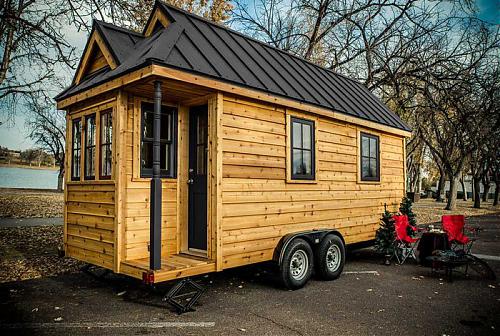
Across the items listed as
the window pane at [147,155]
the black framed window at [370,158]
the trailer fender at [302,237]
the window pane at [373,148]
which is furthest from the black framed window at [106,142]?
the window pane at [373,148]

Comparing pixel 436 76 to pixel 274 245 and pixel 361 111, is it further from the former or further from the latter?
pixel 274 245

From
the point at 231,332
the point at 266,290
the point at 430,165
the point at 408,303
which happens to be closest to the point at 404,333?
the point at 408,303

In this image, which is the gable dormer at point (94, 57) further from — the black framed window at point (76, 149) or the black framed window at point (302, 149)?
the black framed window at point (302, 149)

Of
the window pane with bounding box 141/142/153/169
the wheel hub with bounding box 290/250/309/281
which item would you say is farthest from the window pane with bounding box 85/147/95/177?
the wheel hub with bounding box 290/250/309/281

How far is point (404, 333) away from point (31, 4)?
1173cm

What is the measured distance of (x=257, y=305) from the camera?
5660mm

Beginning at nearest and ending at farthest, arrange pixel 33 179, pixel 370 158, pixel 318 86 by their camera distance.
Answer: pixel 318 86 → pixel 370 158 → pixel 33 179

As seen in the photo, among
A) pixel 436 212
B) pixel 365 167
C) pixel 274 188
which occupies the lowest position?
pixel 436 212

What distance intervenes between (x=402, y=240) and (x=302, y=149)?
142 inches

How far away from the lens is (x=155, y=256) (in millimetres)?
5008

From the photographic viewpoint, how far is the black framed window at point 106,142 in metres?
6.17

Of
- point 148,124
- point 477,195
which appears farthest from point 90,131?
point 477,195

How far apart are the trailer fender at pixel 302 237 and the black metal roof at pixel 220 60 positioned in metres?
2.49

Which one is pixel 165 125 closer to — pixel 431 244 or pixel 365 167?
pixel 365 167
